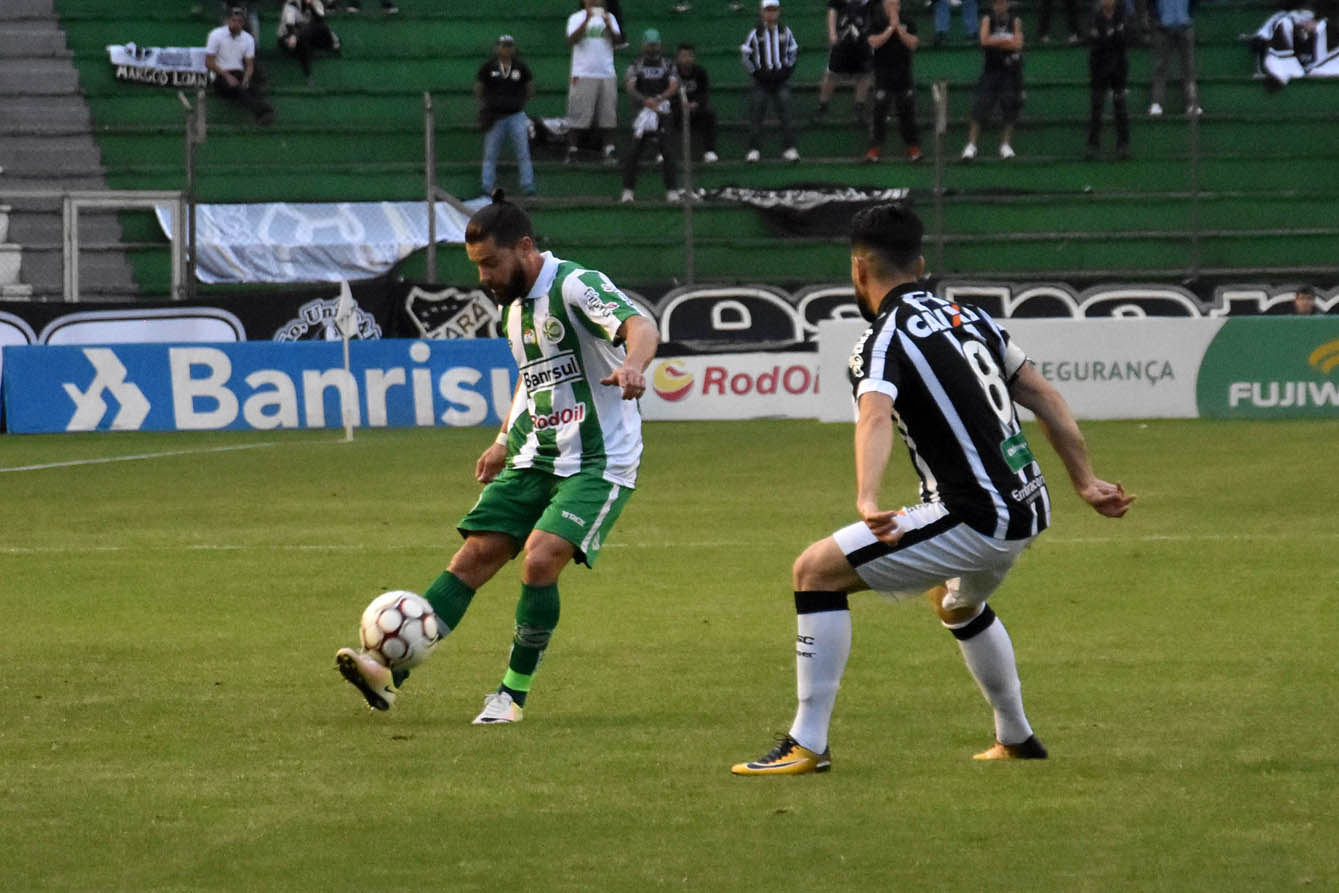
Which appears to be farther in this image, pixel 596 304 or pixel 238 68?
pixel 238 68

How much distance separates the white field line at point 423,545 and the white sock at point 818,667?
682cm

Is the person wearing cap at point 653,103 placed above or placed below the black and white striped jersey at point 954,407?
above

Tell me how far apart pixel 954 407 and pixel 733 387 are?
1927 cm

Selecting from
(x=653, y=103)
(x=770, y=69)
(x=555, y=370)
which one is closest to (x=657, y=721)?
(x=555, y=370)

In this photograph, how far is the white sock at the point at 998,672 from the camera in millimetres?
6348

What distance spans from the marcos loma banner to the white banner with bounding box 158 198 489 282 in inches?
140

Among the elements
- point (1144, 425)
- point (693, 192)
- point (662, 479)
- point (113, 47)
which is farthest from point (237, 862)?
point (113, 47)

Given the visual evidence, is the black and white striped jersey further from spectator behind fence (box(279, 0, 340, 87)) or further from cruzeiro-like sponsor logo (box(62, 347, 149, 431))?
spectator behind fence (box(279, 0, 340, 87))

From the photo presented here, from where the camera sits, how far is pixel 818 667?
20.2 feet

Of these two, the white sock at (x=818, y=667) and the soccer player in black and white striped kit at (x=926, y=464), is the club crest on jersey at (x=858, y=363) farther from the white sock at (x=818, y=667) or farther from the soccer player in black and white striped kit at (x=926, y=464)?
the white sock at (x=818, y=667)

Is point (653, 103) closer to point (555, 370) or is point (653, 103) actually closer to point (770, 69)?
point (770, 69)

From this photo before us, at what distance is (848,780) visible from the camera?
20.2ft

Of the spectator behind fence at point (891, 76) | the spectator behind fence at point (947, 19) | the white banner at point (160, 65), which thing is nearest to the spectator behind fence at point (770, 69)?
the spectator behind fence at point (891, 76)

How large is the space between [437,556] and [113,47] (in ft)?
68.9
